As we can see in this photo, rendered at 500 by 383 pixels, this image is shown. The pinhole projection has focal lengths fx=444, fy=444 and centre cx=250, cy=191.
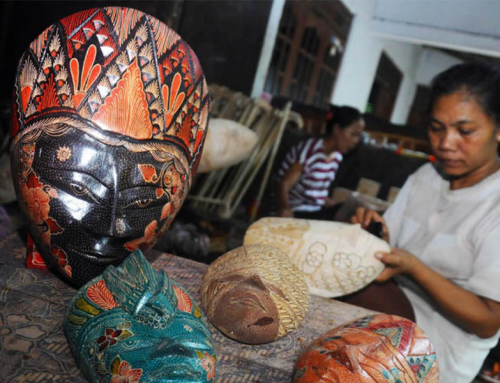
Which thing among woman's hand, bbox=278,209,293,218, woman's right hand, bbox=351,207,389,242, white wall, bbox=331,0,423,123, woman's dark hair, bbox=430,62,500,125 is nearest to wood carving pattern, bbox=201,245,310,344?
woman's right hand, bbox=351,207,389,242

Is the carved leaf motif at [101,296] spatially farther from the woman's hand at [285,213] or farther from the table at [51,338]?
the woman's hand at [285,213]

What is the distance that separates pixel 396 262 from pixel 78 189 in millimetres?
801

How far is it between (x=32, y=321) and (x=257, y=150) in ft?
8.20

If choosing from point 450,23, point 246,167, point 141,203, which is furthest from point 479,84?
point 450,23

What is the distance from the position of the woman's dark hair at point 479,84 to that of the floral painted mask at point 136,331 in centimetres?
97

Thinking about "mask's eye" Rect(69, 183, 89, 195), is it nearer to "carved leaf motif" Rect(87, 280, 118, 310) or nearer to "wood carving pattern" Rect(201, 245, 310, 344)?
"carved leaf motif" Rect(87, 280, 118, 310)

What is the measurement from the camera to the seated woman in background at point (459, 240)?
1.19 metres

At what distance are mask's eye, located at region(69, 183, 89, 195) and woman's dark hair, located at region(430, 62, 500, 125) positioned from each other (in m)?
1.00

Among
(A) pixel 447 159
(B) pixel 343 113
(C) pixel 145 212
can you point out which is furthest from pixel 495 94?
(B) pixel 343 113

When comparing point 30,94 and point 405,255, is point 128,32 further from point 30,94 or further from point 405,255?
point 405,255

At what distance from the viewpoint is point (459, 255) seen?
1.32 m

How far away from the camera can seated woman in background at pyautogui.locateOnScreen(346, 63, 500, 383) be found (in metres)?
1.19

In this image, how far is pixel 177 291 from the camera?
751mm

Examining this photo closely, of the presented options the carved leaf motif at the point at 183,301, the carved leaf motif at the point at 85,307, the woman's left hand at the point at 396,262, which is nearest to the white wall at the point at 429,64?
the woman's left hand at the point at 396,262
